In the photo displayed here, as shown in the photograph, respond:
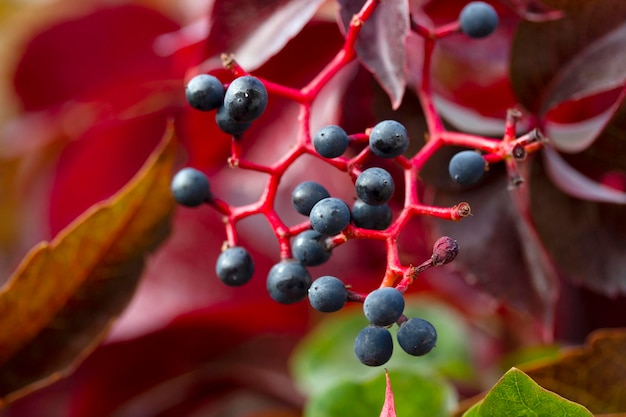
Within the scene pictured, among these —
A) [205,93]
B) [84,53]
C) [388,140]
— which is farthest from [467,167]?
[84,53]

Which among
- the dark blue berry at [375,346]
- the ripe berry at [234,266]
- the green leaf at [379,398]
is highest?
the dark blue berry at [375,346]

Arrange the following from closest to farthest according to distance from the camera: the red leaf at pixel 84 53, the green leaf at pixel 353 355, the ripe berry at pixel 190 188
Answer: the ripe berry at pixel 190 188 < the green leaf at pixel 353 355 < the red leaf at pixel 84 53

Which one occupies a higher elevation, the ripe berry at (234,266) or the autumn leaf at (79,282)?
the ripe berry at (234,266)

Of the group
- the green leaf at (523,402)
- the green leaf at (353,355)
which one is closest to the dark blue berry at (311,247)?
the green leaf at (523,402)

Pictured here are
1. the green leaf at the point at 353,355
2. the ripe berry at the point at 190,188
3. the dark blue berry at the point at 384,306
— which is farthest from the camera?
the green leaf at the point at 353,355

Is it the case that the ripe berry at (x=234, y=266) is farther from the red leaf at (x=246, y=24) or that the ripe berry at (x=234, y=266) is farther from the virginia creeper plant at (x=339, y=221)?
the red leaf at (x=246, y=24)

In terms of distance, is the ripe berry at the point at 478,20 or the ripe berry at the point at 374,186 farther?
the ripe berry at the point at 478,20

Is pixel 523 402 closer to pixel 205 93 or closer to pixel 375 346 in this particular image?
pixel 375 346

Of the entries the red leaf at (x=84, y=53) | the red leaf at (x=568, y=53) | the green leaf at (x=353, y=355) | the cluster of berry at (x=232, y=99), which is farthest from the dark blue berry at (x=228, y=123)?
the red leaf at (x=84, y=53)

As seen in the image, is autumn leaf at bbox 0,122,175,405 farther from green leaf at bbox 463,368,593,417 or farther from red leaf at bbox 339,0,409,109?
green leaf at bbox 463,368,593,417

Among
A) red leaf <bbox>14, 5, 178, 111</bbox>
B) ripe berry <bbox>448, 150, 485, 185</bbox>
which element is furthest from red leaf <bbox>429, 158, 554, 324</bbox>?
red leaf <bbox>14, 5, 178, 111</bbox>
